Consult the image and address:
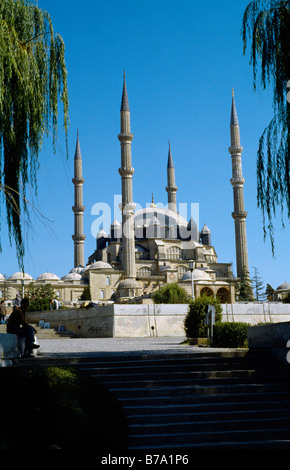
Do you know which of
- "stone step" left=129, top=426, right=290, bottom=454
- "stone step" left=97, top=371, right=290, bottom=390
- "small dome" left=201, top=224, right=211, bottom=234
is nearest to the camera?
"stone step" left=129, top=426, right=290, bottom=454

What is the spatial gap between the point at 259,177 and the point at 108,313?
475 inches

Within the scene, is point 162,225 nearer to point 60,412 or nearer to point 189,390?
point 189,390

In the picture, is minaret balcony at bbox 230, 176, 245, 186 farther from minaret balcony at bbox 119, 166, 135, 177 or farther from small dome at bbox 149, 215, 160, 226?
small dome at bbox 149, 215, 160, 226

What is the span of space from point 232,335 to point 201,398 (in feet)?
15.4

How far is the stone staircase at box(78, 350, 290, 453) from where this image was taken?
4801mm

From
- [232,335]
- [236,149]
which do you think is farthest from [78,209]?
[232,335]

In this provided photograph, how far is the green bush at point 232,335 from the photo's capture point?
32.3 ft

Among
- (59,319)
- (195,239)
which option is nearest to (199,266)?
(195,239)

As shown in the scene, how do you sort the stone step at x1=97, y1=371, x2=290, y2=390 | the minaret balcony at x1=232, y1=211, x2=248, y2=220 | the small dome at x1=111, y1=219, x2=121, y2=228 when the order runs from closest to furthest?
the stone step at x1=97, y1=371, x2=290, y2=390
the minaret balcony at x1=232, y1=211, x2=248, y2=220
the small dome at x1=111, y1=219, x2=121, y2=228

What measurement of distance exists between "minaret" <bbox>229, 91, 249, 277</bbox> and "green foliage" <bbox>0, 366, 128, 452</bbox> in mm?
43596

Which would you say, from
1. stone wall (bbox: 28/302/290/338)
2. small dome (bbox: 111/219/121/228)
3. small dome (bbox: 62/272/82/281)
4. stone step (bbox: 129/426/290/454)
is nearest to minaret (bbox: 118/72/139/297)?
small dome (bbox: 62/272/82/281)

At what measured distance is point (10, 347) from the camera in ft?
21.3

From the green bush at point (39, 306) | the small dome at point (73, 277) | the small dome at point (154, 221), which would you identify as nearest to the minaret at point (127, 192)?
the small dome at point (73, 277)
